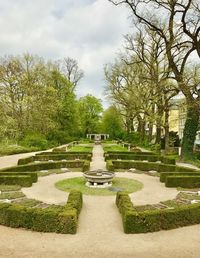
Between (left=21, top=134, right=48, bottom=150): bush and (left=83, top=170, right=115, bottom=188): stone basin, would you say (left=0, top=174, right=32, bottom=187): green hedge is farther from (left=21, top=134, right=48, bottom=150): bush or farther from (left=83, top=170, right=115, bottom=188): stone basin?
(left=21, top=134, right=48, bottom=150): bush

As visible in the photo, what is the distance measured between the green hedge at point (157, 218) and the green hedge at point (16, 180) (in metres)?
7.42

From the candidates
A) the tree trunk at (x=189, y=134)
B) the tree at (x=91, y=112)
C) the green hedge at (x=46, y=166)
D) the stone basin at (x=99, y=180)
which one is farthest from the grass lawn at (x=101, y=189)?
the tree at (x=91, y=112)

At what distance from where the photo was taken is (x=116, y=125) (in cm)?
7450

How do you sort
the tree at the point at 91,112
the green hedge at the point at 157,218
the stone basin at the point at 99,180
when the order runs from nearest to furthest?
1. the green hedge at the point at 157,218
2. the stone basin at the point at 99,180
3. the tree at the point at 91,112

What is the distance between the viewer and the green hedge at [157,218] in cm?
989

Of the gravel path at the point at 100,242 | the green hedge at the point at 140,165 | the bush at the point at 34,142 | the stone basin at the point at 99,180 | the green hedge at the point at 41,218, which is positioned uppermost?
the bush at the point at 34,142

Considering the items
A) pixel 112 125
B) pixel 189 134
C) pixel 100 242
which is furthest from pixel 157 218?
pixel 112 125

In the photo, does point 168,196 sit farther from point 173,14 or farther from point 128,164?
point 173,14

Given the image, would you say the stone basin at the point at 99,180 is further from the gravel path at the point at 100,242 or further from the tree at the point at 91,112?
the tree at the point at 91,112

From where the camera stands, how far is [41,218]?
32.7 feet

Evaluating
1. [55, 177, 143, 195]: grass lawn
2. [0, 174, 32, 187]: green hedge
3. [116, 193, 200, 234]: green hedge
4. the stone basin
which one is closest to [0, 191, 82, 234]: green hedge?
[116, 193, 200, 234]: green hedge

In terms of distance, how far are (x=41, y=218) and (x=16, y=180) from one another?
7.60m

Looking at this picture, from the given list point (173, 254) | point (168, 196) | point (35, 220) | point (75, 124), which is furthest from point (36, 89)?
point (173, 254)

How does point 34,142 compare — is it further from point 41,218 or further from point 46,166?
point 41,218
